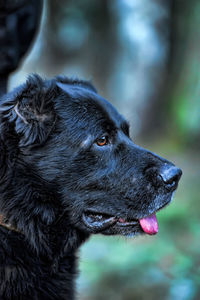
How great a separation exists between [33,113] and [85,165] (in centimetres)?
49

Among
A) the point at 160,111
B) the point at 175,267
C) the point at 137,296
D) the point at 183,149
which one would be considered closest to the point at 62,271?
the point at 137,296

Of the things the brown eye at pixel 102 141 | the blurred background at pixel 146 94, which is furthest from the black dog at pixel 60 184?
the blurred background at pixel 146 94

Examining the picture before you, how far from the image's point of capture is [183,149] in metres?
10.6

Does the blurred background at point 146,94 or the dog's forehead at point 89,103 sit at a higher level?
the blurred background at point 146,94

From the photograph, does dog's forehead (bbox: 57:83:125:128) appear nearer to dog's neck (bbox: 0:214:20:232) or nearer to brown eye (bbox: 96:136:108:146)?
brown eye (bbox: 96:136:108:146)

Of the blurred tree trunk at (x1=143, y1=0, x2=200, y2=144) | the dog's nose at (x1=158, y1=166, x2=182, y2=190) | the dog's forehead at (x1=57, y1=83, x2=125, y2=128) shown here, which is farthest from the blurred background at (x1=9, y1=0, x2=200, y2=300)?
the dog's nose at (x1=158, y1=166, x2=182, y2=190)

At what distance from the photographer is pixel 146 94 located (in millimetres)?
11609

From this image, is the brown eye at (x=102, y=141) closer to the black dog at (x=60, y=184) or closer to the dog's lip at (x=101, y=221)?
the black dog at (x=60, y=184)

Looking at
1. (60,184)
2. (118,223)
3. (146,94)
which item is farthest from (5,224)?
(146,94)

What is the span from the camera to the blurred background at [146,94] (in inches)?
199

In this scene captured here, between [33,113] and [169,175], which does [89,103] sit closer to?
[33,113]

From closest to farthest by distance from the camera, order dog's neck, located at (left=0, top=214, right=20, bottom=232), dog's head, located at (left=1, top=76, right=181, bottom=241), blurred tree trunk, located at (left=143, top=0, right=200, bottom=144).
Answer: dog's neck, located at (left=0, top=214, right=20, bottom=232), dog's head, located at (left=1, top=76, right=181, bottom=241), blurred tree trunk, located at (left=143, top=0, right=200, bottom=144)

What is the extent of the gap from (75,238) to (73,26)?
40.4 feet

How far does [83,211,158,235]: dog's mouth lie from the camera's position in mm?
2811
